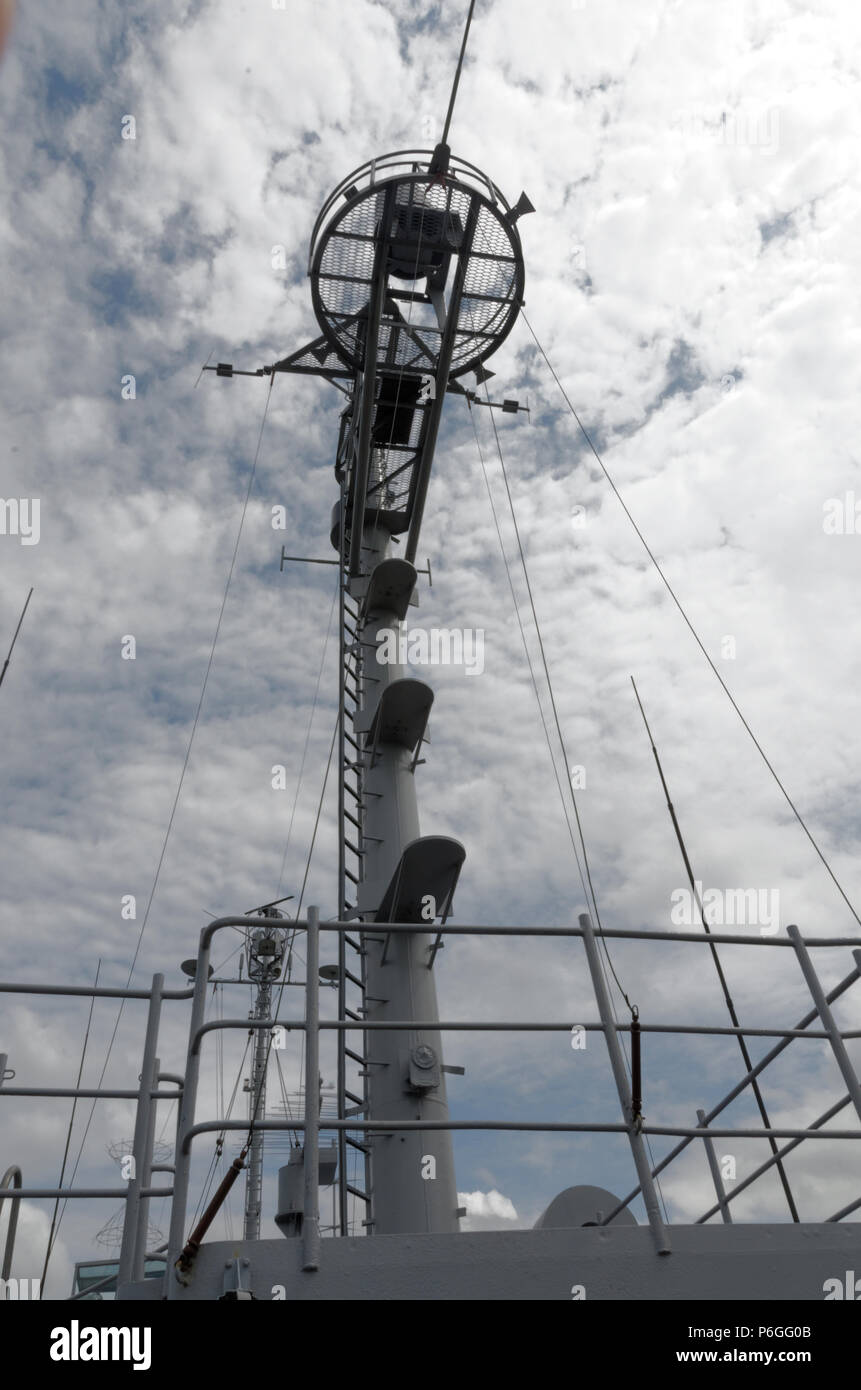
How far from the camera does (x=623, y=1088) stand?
4234mm

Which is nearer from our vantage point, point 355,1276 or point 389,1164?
point 355,1276

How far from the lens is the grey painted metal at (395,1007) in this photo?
7039mm

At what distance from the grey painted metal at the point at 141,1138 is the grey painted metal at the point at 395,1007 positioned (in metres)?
1.39

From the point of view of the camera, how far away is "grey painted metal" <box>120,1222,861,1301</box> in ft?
12.0

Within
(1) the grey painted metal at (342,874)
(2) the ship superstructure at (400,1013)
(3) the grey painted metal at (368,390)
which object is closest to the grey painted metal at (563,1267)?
(2) the ship superstructure at (400,1013)

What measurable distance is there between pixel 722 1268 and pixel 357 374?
9.23 m

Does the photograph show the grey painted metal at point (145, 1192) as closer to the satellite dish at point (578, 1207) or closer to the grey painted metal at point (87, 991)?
the grey painted metal at point (87, 991)

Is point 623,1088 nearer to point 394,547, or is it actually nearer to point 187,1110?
point 187,1110

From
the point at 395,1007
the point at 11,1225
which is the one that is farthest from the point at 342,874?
the point at 11,1225

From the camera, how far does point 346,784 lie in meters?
9.30
